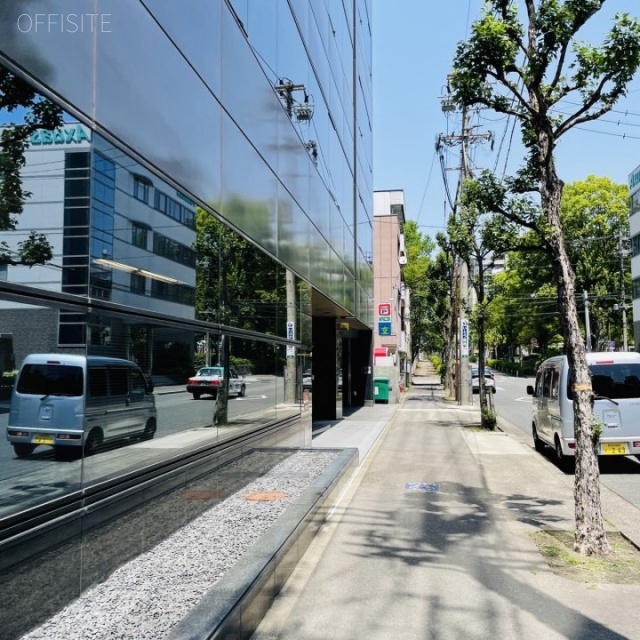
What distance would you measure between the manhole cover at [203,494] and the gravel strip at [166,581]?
144mm

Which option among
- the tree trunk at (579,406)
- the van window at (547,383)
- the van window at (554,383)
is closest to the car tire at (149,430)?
the tree trunk at (579,406)

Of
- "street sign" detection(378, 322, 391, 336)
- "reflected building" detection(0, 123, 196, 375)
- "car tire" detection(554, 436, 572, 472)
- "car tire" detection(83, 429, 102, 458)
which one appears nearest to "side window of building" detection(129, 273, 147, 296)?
"reflected building" detection(0, 123, 196, 375)

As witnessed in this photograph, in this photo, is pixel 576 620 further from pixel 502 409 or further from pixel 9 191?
pixel 502 409

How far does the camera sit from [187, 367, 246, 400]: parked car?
6.09 metres

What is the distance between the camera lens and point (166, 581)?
454 centimetres

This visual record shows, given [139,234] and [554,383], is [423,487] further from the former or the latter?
[139,234]

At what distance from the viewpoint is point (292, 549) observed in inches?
215

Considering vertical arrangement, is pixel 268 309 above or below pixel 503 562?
above

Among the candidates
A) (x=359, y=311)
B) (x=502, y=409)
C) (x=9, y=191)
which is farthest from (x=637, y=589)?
(x=502, y=409)

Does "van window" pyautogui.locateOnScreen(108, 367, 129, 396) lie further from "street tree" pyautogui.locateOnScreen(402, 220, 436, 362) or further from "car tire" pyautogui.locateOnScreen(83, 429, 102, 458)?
"street tree" pyautogui.locateOnScreen(402, 220, 436, 362)

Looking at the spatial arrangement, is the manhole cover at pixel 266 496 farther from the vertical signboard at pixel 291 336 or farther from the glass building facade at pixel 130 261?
the vertical signboard at pixel 291 336

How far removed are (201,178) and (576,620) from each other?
5.29m

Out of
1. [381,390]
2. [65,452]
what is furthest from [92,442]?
[381,390]

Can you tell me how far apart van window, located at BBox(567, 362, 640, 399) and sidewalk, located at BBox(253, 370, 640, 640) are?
171cm
